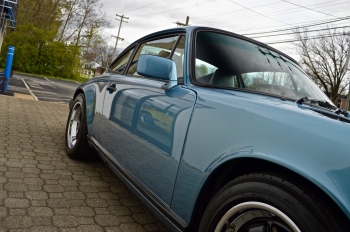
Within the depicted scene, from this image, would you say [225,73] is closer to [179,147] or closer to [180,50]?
[180,50]

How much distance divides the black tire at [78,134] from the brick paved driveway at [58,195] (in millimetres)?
122

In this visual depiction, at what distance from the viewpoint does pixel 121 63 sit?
3.49 m

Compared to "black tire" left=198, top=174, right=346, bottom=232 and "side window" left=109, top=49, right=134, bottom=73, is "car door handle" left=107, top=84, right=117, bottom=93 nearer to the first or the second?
"side window" left=109, top=49, right=134, bottom=73

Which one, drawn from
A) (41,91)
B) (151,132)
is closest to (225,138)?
(151,132)

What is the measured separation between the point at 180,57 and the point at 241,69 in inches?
19.1

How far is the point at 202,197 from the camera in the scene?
1632mm

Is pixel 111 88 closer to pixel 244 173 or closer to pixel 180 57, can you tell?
pixel 180 57

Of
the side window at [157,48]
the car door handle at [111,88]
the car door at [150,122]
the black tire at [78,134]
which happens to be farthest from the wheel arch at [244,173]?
the black tire at [78,134]

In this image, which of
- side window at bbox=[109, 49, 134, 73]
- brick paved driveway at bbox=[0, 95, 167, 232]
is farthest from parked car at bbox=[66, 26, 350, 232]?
brick paved driveway at bbox=[0, 95, 167, 232]

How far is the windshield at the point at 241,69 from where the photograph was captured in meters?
2.17

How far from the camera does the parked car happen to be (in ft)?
3.80

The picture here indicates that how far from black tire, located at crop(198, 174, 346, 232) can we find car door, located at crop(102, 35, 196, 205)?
0.43 m

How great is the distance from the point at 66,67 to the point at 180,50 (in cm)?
3014

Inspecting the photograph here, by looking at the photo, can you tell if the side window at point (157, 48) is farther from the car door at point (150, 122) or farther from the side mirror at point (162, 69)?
the side mirror at point (162, 69)
